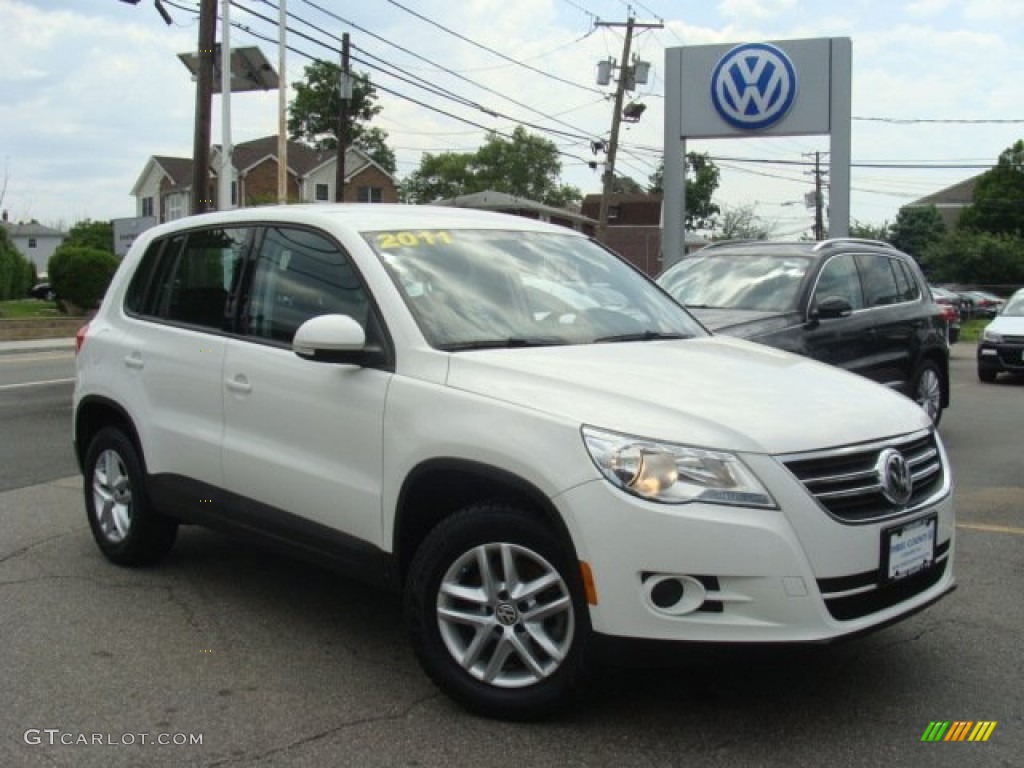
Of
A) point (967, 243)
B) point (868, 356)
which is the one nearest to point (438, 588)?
point (868, 356)

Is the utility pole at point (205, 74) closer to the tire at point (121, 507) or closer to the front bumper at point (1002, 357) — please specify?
the front bumper at point (1002, 357)

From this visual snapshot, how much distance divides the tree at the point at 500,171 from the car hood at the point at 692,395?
89893 mm

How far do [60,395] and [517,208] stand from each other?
5362 cm

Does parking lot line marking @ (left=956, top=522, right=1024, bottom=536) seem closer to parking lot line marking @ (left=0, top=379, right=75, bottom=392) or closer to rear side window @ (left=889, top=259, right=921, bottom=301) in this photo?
rear side window @ (left=889, top=259, right=921, bottom=301)

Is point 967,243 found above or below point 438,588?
above

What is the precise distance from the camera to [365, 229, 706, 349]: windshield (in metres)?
4.03

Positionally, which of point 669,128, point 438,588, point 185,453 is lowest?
point 438,588

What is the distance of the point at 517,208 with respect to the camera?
65.1 m

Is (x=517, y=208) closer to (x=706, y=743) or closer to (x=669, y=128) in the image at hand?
(x=669, y=128)

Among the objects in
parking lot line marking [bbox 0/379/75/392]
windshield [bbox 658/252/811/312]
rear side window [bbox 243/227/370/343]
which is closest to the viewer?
rear side window [bbox 243/227/370/343]

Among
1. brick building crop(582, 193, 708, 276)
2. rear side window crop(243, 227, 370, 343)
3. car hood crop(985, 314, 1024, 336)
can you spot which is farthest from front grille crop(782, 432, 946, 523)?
brick building crop(582, 193, 708, 276)

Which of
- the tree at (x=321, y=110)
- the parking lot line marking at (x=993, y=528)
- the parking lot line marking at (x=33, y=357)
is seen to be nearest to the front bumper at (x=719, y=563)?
the parking lot line marking at (x=993, y=528)

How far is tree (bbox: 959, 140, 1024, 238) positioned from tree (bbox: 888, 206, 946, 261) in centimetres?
466

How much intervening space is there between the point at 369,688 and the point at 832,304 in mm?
5480
